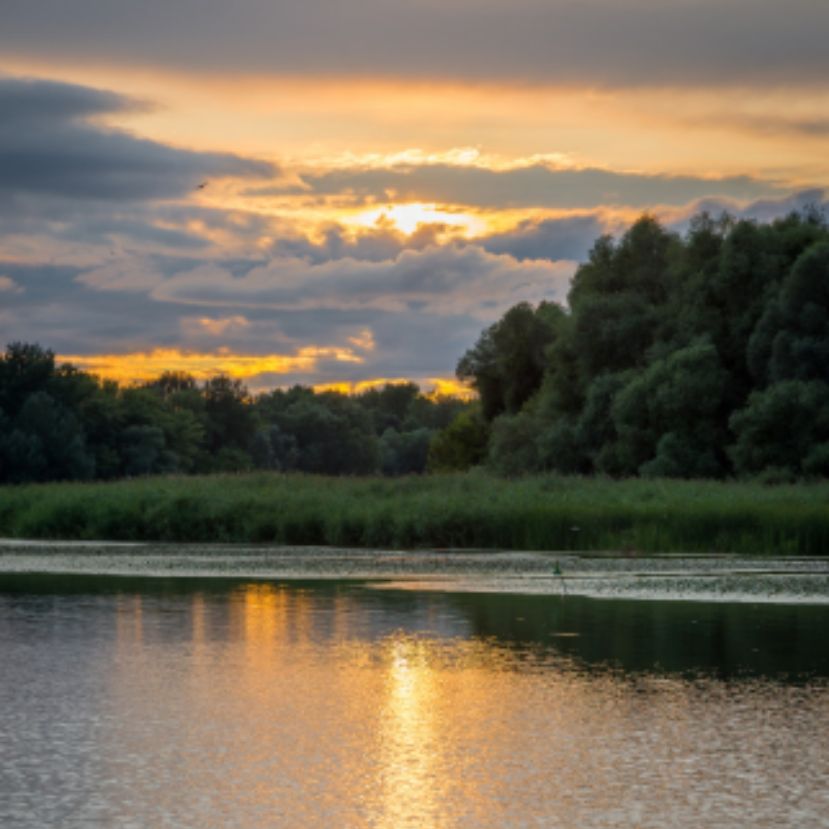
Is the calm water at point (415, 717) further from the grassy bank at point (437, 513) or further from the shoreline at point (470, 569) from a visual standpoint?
the grassy bank at point (437, 513)

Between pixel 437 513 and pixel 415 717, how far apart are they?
2507 cm

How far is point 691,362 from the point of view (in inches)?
→ 2234

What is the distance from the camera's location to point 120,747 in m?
12.7

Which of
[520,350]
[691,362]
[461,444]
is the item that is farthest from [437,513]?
[461,444]

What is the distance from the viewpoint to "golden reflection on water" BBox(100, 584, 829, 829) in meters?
10.6

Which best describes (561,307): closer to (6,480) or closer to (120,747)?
(6,480)

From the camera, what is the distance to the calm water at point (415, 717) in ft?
35.2

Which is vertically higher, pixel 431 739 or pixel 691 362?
pixel 691 362

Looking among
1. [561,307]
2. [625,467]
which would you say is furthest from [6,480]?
[625,467]

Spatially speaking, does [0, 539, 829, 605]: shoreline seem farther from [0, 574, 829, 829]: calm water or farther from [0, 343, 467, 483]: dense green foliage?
[0, 343, 467, 483]: dense green foliage

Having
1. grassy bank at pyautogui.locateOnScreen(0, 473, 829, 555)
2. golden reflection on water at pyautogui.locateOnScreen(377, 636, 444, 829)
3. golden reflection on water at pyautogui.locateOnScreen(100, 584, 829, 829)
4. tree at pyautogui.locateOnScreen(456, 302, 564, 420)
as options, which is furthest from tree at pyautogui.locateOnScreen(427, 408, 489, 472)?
golden reflection on water at pyautogui.locateOnScreen(377, 636, 444, 829)

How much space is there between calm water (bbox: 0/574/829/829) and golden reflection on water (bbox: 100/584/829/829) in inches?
1.3

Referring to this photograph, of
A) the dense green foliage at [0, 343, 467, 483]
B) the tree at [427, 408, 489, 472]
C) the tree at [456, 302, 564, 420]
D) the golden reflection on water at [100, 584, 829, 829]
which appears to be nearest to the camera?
the golden reflection on water at [100, 584, 829, 829]

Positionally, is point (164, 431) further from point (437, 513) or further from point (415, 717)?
point (415, 717)
